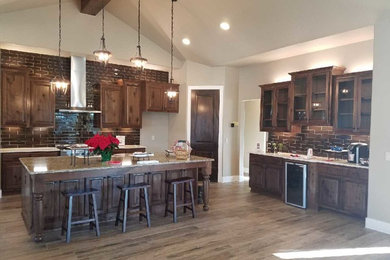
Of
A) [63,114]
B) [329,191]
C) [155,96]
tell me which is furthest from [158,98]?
[329,191]

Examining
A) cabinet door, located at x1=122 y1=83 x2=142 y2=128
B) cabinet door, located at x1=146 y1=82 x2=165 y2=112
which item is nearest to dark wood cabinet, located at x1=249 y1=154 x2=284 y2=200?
cabinet door, located at x1=146 y1=82 x2=165 y2=112

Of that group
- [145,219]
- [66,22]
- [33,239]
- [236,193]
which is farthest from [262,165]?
[66,22]

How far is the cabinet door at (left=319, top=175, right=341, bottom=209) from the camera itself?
5074mm

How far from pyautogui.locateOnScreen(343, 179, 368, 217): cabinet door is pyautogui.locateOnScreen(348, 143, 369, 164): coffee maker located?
15.7 inches

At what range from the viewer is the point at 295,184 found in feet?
18.5

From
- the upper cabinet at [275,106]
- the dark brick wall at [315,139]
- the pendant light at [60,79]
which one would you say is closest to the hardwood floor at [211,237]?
the dark brick wall at [315,139]

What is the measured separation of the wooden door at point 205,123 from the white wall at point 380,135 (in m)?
4.04

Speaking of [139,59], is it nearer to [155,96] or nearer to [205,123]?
[155,96]

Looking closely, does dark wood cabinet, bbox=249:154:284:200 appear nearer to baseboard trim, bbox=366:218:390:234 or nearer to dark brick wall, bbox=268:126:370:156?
dark brick wall, bbox=268:126:370:156

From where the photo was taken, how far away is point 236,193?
6613 mm

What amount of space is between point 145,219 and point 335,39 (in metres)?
4.44

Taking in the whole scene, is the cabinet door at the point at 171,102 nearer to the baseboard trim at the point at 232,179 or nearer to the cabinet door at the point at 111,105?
the cabinet door at the point at 111,105

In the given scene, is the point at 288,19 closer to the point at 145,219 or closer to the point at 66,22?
the point at 145,219

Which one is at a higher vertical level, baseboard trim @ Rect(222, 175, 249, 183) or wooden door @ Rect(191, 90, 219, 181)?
wooden door @ Rect(191, 90, 219, 181)
